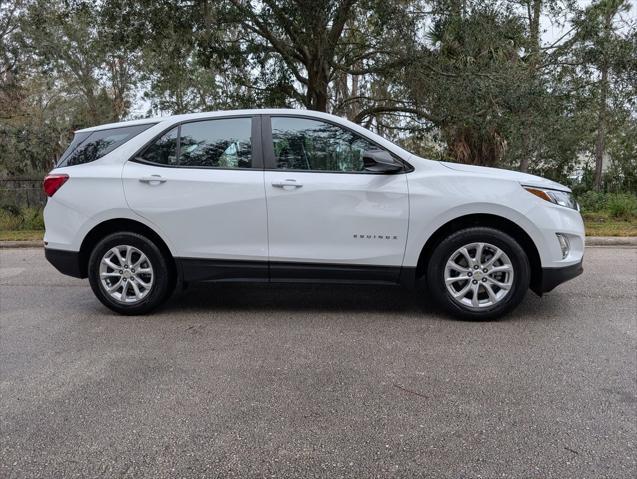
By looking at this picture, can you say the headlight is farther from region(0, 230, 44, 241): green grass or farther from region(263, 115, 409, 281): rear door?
region(0, 230, 44, 241): green grass

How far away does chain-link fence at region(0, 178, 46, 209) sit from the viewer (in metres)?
12.9

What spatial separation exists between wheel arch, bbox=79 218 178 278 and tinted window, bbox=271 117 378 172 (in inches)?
52.5

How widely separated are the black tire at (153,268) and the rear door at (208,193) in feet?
0.66

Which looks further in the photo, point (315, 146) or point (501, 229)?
point (315, 146)

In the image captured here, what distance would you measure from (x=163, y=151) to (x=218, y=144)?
1.76 feet

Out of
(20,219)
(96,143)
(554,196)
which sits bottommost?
(20,219)

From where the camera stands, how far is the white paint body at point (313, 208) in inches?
170

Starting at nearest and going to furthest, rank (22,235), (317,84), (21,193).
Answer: (22,235) < (317,84) < (21,193)

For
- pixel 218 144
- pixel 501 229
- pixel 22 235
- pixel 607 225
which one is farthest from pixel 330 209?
pixel 22 235

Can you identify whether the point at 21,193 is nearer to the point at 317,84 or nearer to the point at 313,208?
the point at 317,84

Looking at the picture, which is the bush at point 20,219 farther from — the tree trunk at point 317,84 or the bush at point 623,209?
the bush at point 623,209

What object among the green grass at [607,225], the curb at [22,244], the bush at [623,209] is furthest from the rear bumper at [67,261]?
the bush at [623,209]

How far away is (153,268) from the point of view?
15.3ft

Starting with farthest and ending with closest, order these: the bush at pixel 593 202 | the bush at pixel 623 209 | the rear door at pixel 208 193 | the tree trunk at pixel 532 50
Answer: the bush at pixel 593 202 → the bush at pixel 623 209 → the tree trunk at pixel 532 50 → the rear door at pixel 208 193
